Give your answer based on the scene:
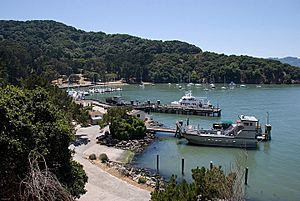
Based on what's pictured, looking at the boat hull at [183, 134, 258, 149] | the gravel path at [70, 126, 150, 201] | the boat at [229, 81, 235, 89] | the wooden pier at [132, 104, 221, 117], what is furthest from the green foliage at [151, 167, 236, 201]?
the boat at [229, 81, 235, 89]

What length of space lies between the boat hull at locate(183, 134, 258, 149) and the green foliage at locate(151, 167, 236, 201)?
31.1 m

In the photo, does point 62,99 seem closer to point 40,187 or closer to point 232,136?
point 232,136

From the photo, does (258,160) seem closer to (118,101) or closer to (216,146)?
(216,146)

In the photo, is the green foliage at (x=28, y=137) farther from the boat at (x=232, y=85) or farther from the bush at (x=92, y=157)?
the boat at (x=232, y=85)

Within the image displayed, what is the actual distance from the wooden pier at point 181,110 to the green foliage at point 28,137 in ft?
202

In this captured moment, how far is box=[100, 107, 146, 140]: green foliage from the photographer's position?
51.2m

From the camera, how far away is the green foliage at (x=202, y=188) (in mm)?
18109

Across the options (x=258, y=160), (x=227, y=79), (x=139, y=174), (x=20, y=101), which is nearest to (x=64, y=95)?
(x=139, y=174)

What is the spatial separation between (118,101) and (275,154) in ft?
151

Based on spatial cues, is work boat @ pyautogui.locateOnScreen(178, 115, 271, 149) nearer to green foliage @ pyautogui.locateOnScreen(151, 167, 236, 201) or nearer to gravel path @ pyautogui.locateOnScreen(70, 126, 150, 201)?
gravel path @ pyautogui.locateOnScreen(70, 126, 150, 201)

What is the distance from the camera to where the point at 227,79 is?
174500 mm

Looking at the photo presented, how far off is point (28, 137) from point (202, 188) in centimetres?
968

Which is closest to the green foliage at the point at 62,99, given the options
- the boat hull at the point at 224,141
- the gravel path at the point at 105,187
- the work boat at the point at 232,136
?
the gravel path at the point at 105,187

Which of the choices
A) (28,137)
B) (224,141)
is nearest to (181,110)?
(224,141)
